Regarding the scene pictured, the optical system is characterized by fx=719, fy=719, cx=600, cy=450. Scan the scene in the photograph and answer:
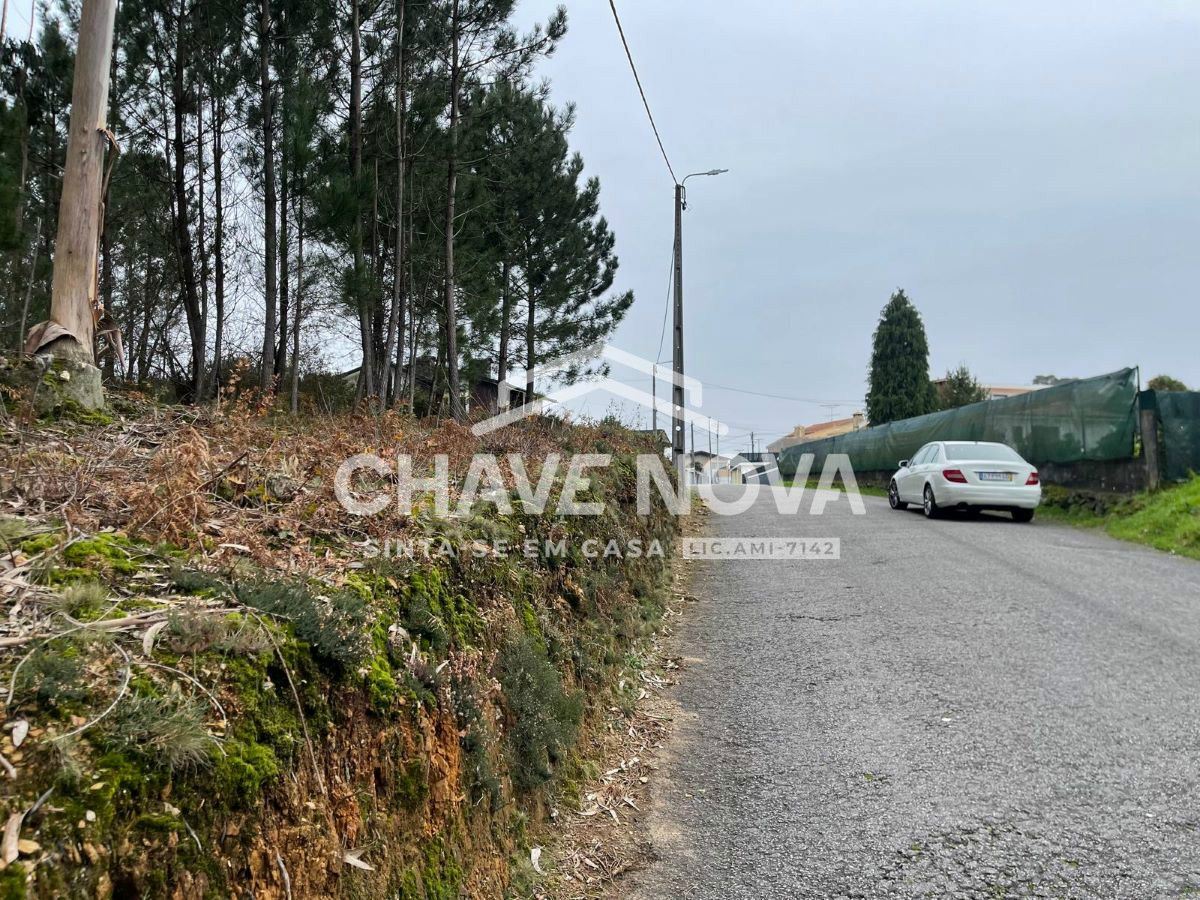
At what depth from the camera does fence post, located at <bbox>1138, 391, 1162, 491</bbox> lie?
37.6 feet

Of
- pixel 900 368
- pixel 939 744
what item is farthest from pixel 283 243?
pixel 900 368

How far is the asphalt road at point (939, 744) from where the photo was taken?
2859mm

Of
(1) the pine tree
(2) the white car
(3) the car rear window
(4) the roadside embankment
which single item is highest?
(1) the pine tree

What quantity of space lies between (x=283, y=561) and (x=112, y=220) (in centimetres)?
1394

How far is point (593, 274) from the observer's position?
26078 mm

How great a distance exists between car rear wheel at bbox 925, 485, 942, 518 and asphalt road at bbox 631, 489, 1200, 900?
18.0ft

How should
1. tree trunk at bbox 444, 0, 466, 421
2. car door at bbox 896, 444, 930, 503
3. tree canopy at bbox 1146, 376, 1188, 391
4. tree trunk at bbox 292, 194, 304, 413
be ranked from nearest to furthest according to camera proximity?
tree trunk at bbox 292, 194, 304, 413, tree trunk at bbox 444, 0, 466, 421, car door at bbox 896, 444, 930, 503, tree canopy at bbox 1146, 376, 1188, 391

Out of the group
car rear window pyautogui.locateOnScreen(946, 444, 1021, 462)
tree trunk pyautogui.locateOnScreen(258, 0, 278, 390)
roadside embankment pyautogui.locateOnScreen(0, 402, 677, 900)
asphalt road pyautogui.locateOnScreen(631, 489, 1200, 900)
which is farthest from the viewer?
car rear window pyautogui.locateOnScreen(946, 444, 1021, 462)

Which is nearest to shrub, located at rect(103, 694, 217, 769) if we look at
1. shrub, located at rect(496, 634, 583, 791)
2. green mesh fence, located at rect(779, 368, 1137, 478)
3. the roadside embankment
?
the roadside embankment

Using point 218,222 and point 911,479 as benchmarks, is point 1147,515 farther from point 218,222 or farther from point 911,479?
point 218,222

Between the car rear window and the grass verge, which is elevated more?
the car rear window

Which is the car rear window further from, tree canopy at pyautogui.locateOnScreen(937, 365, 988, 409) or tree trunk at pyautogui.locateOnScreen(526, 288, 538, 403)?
tree canopy at pyautogui.locateOnScreen(937, 365, 988, 409)

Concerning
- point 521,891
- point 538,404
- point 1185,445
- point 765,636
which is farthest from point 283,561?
point 1185,445

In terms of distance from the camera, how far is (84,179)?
5.38 meters
